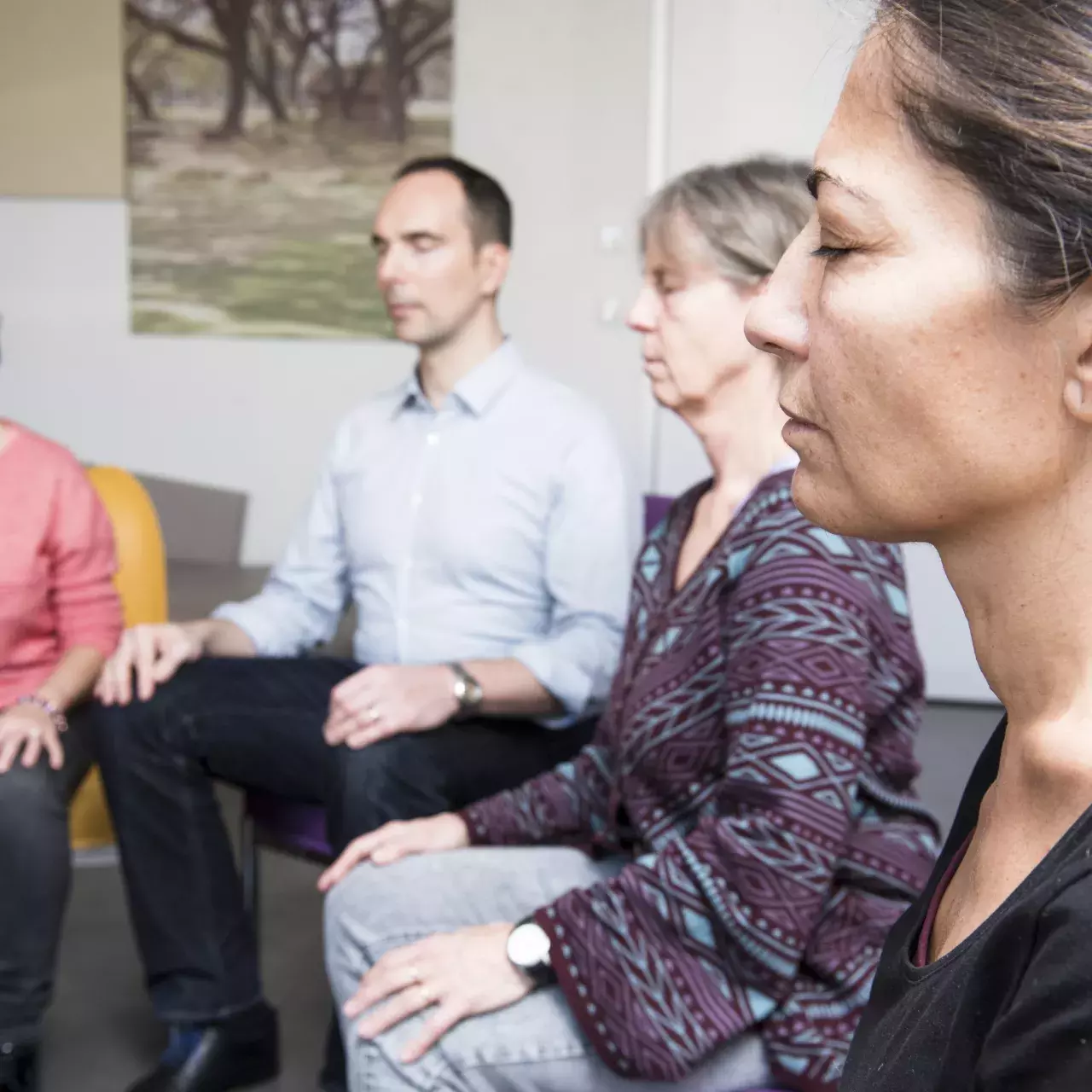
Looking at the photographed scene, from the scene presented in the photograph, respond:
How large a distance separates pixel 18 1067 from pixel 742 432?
1.37 m

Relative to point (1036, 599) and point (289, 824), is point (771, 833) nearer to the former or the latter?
point (1036, 599)

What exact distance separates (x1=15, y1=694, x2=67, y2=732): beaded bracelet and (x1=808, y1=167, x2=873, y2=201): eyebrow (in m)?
1.71

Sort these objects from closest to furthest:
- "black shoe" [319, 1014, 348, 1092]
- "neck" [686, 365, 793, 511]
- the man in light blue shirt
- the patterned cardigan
Result: the patterned cardigan
"neck" [686, 365, 793, 511]
"black shoe" [319, 1014, 348, 1092]
the man in light blue shirt

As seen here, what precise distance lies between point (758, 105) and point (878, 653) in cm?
346

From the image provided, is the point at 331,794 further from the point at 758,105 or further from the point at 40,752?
the point at 758,105

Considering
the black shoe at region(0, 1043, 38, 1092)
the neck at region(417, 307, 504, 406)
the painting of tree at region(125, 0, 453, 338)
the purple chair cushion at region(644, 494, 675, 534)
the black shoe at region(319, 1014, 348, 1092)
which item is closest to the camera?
the black shoe at region(319, 1014, 348, 1092)

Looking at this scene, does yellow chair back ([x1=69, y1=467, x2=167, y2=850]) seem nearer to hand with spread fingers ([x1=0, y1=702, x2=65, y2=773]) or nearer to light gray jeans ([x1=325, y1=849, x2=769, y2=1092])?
hand with spread fingers ([x1=0, y1=702, x2=65, y2=773])

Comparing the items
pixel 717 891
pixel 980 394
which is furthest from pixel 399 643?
pixel 980 394

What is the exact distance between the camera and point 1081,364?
550 mm

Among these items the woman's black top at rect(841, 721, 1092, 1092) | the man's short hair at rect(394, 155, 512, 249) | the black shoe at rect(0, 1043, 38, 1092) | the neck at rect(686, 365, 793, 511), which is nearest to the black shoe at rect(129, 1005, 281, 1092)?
the black shoe at rect(0, 1043, 38, 1092)

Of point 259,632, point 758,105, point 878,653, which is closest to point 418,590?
point 259,632

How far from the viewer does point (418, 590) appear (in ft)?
7.67

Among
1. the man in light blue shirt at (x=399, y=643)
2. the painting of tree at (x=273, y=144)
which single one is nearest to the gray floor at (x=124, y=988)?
the man in light blue shirt at (x=399, y=643)

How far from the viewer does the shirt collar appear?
2396mm
